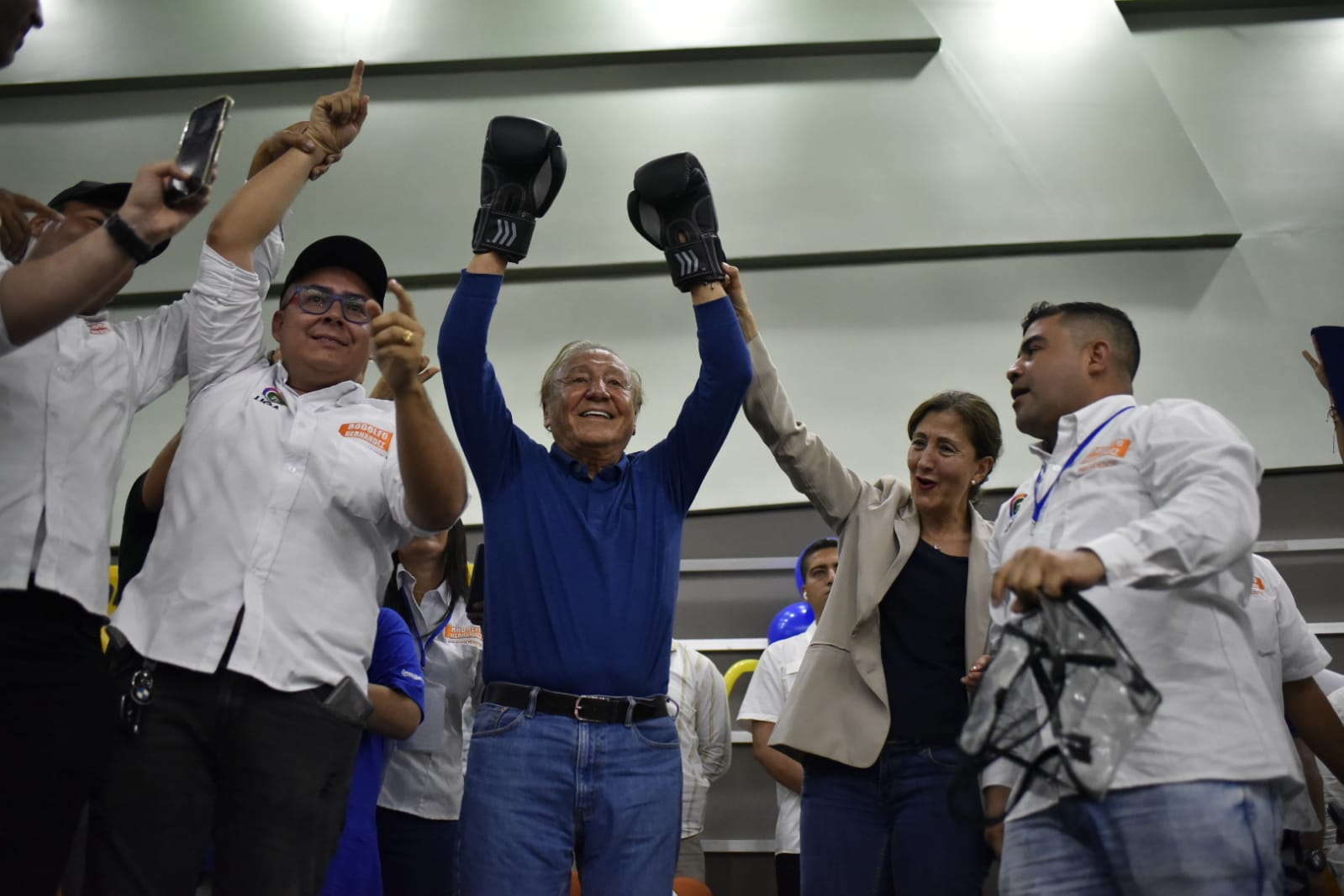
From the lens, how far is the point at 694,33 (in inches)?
182

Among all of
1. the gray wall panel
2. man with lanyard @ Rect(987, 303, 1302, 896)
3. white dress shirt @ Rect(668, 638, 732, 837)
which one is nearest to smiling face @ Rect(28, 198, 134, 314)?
man with lanyard @ Rect(987, 303, 1302, 896)

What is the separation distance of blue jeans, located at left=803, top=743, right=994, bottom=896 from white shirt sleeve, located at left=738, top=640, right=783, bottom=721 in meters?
1.10

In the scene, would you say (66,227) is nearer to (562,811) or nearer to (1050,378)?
A: (562,811)

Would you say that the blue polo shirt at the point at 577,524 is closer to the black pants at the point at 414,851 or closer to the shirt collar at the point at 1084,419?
the shirt collar at the point at 1084,419

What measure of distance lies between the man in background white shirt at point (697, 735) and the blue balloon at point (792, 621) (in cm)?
33

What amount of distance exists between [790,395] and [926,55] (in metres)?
1.58

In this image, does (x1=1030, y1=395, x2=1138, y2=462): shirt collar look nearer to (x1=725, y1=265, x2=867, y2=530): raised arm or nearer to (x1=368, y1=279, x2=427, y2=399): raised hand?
(x1=725, y1=265, x2=867, y2=530): raised arm

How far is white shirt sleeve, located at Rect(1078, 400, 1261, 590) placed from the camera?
4.67 feet

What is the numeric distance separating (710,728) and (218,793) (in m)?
2.05

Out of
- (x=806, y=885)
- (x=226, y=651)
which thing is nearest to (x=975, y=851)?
(x=806, y=885)

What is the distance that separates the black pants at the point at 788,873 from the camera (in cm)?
321

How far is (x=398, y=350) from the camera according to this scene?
1.62 m

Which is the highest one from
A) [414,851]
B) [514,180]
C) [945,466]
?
[514,180]

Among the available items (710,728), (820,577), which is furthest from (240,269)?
(820,577)
